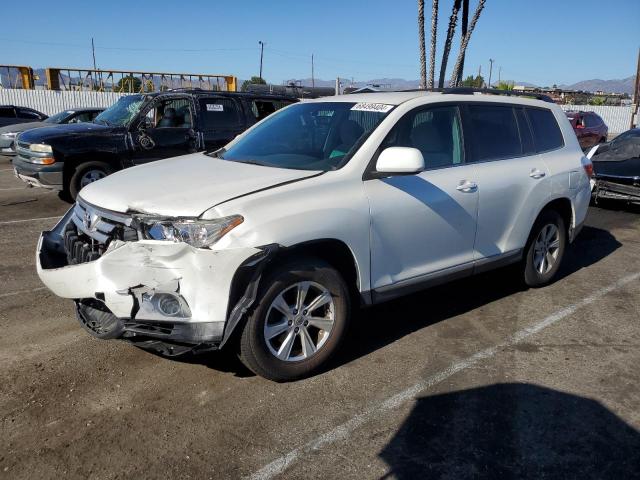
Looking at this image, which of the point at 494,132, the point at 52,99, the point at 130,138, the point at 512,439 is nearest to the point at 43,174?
the point at 130,138

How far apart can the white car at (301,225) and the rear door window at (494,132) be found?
16mm

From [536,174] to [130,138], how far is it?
6322 millimetres

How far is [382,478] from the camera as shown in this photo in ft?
8.99

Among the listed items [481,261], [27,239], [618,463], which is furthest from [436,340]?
[27,239]

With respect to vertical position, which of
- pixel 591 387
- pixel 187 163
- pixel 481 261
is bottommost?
pixel 591 387

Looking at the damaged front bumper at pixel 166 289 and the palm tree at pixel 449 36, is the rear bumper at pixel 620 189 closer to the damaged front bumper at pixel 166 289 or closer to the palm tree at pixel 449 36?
the damaged front bumper at pixel 166 289

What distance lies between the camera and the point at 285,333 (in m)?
3.52

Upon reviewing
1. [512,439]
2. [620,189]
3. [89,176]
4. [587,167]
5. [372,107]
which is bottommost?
[512,439]

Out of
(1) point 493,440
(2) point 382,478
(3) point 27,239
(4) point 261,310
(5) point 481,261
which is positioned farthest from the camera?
(3) point 27,239

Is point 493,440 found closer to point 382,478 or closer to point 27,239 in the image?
point 382,478

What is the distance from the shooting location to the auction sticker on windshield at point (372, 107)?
13.6 ft

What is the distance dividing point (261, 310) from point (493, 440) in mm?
1475

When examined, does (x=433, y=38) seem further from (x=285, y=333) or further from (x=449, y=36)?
(x=285, y=333)

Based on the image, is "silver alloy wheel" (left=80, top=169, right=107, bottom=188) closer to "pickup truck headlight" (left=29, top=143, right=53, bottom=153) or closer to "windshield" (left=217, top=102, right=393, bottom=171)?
"pickup truck headlight" (left=29, top=143, right=53, bottom=153)
